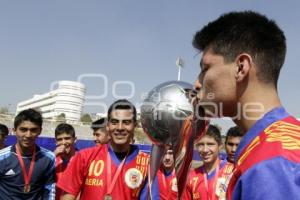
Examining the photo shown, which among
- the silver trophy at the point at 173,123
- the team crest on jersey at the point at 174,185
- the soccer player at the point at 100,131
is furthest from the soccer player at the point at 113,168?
the soccer player at the point at 100,131

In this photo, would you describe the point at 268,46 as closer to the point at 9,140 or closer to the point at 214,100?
the point at 214,100

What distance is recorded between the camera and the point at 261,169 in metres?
1.11

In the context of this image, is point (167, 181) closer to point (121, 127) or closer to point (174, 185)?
point (174, 185)

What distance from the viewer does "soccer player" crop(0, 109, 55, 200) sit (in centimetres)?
479

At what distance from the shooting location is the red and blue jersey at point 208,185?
4.68m

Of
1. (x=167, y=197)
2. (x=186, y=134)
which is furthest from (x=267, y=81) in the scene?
(x=167, y=197)

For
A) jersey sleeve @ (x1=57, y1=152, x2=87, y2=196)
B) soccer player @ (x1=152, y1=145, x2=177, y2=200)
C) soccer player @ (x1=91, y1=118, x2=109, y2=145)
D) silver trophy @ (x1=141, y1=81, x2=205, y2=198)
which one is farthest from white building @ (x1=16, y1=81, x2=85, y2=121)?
silver trophy @ (x1=141, y1=81, x2=205, y2=198)

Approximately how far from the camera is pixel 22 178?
4.82m

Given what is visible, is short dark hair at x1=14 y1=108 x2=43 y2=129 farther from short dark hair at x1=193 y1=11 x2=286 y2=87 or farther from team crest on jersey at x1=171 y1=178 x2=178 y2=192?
short dark hair at x1=193 y1=11 x2=286 y2=87

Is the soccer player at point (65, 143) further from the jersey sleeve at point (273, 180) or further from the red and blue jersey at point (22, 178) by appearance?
the jersey sleeve at point (273, 180)

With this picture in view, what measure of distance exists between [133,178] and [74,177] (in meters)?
0.62

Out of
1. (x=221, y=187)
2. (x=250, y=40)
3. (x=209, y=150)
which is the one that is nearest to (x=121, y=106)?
(x=209, y=150)

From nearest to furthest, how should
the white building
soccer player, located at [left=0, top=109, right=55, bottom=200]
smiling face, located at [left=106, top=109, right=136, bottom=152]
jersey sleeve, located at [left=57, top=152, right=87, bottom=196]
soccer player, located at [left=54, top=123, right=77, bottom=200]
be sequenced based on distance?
jersey sleeve, located at [left=57, top=152, right=87, bottom=196]
smiling face, located at [left=106, top=109, right=136, bottom=152]
soccer player, located at [left=0, top=109, right=55, bottom=200]
soccer player, located at [left=54, top=123, right=77, bottom=200]
the white building

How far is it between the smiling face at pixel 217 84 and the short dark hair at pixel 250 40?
37mm
